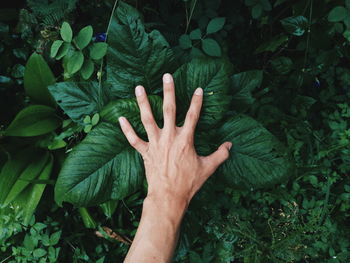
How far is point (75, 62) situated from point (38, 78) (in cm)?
28

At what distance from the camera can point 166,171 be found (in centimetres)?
98

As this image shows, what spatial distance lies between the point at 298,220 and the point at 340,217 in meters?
0.23

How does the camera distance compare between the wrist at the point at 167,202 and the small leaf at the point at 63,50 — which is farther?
the small leaf at the point at 63,50

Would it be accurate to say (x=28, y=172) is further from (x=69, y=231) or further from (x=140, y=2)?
(x=140, y=2)

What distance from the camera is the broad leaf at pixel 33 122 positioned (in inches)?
49.6

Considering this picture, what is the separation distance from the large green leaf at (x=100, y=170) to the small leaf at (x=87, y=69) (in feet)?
0.57

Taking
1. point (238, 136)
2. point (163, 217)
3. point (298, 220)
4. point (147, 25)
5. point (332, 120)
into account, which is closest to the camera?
point (163, 217)

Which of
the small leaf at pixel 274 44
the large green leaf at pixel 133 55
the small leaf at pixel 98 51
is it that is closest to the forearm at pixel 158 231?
the large green leaf at pixel 133 55

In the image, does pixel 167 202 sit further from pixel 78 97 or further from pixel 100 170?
pixel 78 97

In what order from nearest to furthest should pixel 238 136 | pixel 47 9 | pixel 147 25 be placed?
pixel 238 136 → pixel 47 9 → pixel 147 25

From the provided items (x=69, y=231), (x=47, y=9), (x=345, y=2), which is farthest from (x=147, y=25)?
(x=69, y=231)

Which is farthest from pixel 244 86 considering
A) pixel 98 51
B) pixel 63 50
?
pixel 63 50

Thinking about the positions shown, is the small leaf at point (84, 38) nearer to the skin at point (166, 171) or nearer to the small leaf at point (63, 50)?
the small leaf at point (63, 50)

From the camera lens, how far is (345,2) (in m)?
1.21
